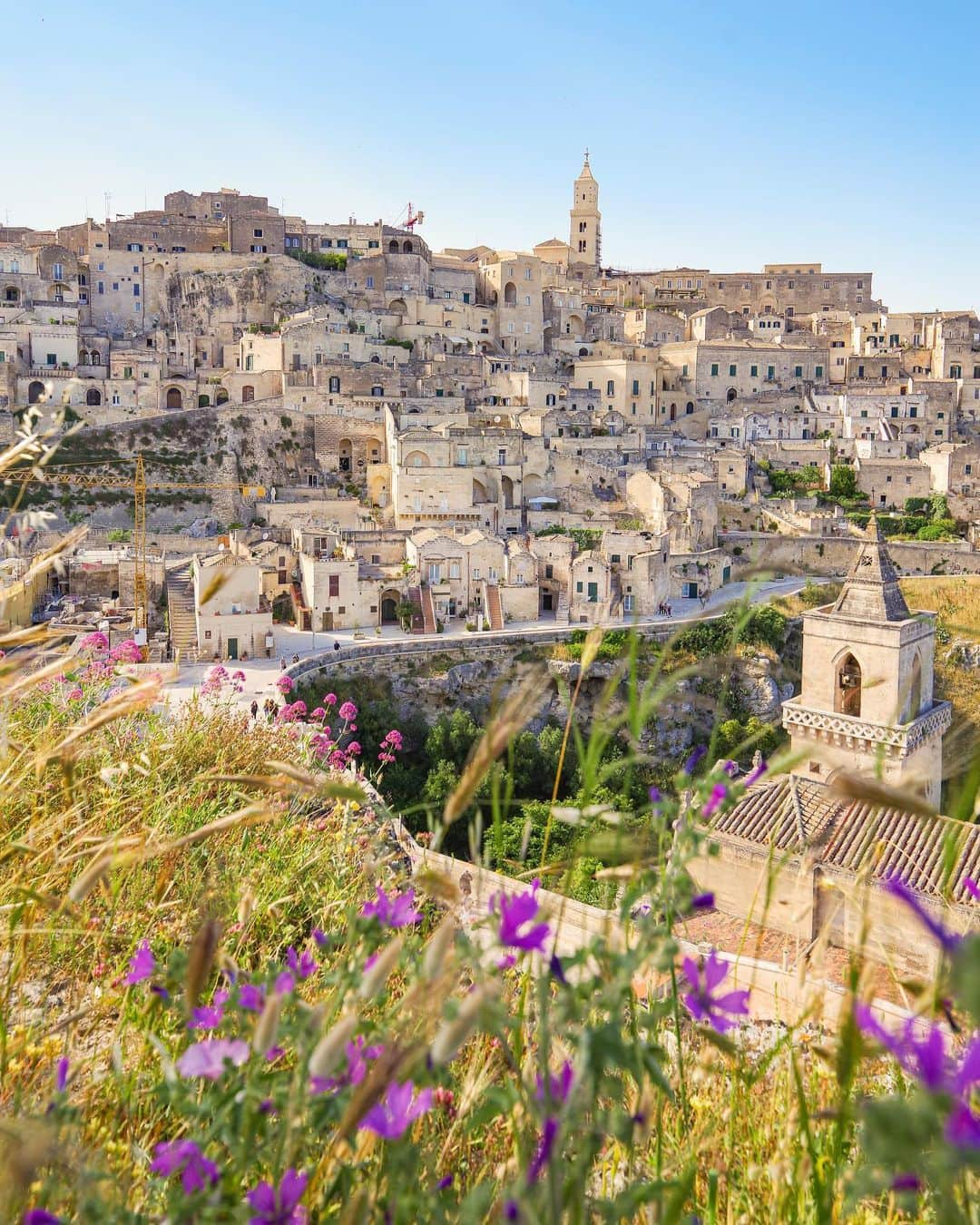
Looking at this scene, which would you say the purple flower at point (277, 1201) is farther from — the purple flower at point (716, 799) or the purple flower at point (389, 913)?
the purple flower at point (716, 799)

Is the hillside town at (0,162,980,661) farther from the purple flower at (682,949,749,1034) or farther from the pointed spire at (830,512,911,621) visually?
the purple flower at (682,949,749,1034)

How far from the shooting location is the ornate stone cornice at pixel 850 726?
13.9m

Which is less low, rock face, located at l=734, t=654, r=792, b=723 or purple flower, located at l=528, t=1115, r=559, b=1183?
purple flower, located at l=528, t=1115, r=559, b=1183

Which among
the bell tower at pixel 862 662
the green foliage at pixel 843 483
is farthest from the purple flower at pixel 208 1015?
the green foliage at pixel 843 483

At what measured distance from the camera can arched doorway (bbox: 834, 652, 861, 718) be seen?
52.1 feet

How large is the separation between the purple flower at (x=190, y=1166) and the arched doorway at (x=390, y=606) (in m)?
32.5

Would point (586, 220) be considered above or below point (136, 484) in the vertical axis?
above

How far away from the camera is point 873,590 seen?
16016 mm

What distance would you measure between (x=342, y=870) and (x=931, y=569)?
39.1 metres

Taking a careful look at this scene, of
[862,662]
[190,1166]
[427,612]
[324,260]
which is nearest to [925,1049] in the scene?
[190,1166]

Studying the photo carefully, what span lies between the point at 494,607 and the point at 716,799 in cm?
3248

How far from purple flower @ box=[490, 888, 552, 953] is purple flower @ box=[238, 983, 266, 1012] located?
0.45 m

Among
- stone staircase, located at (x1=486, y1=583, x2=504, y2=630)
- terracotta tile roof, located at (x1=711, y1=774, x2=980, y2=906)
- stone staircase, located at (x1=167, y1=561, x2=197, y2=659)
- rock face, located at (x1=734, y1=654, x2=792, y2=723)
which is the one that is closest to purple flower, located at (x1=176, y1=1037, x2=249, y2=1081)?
terracotta tile roof, located at (x1=711, y1=774, x2=980, y2=906)

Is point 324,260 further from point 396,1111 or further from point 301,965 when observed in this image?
point 396,1111
